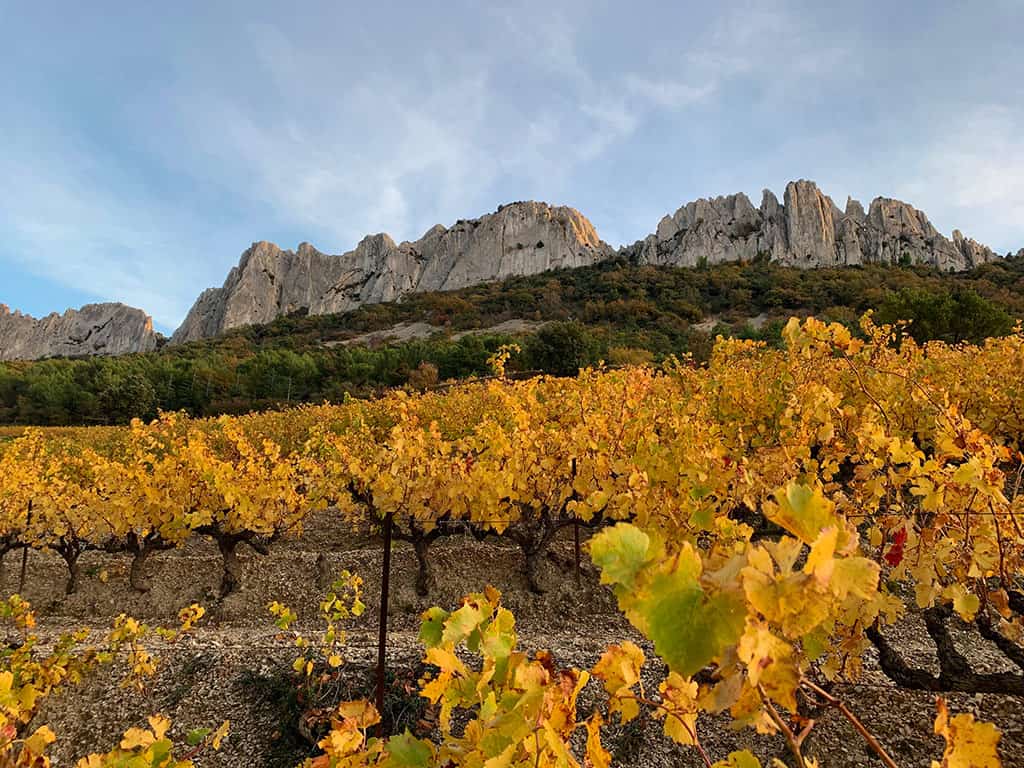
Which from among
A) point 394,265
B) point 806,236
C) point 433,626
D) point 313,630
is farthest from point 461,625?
point 394,265

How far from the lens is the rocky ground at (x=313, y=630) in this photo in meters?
3.06

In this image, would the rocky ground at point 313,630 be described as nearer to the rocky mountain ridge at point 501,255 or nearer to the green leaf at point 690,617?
the green leaf at point 690,617

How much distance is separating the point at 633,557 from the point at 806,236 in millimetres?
70712

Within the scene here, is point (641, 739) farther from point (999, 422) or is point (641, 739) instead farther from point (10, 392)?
point (10, 392)

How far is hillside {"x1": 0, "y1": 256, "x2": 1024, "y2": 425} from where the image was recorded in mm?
24891

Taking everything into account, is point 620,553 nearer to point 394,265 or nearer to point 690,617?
point 690,617

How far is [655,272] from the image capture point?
50.2 metres

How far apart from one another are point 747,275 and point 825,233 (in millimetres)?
23300

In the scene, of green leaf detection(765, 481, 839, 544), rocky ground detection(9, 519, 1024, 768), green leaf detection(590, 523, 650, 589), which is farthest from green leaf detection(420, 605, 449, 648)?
rocky ground detection(9, 519, 1024, 768)

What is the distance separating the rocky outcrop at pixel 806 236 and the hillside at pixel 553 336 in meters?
11.1

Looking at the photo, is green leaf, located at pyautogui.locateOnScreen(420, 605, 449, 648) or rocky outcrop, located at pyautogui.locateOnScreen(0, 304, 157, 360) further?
rocky outcrop, located at pyautogui.locateOnScreen(0, 304, 157, 360)

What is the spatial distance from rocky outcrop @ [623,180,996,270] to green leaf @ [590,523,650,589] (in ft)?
196

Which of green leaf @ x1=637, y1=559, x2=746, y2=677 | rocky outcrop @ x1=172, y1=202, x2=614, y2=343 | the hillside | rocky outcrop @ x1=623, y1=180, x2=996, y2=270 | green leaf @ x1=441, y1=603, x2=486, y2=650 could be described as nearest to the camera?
green leaf @ x1=637, y1=559, x2=746, y2=677

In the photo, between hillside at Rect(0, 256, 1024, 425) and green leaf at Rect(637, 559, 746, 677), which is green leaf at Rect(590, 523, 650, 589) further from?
hillside at Rect(0, 256, 1024, 425)
